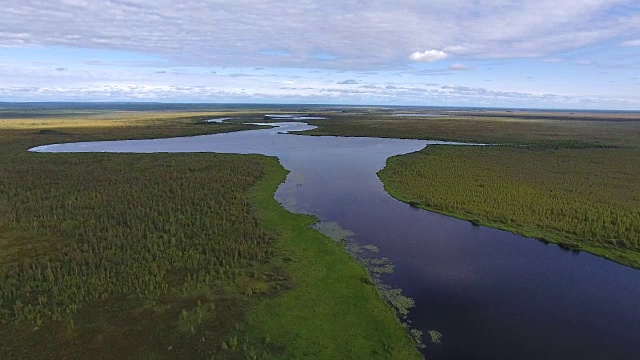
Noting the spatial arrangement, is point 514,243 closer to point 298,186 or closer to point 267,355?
point 267,355

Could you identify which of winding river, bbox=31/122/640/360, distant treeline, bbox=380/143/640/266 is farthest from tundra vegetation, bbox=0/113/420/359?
distant treeline, bbox=380/143/640/266

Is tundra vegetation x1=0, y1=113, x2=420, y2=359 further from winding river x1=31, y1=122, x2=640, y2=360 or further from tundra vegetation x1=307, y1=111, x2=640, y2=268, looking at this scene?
tundra vegetation x1=307, y1=111, x2=640, y2=268

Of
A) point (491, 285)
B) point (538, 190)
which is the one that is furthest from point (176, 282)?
point (538, 190)

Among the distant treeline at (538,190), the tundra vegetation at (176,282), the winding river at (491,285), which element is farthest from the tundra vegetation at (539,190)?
the tundra vegetation at (176,282)

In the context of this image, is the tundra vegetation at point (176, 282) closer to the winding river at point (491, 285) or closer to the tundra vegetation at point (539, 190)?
the winding river at point (491, 285)

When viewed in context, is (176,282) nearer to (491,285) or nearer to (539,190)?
(491,285)

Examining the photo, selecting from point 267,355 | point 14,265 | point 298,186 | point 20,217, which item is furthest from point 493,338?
point 20,217
